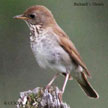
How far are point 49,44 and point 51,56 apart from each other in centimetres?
13

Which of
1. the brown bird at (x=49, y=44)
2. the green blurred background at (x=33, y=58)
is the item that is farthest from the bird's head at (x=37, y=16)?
the green blurred background at (x=33, y=58)

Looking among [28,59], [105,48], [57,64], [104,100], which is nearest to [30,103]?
[57,64]

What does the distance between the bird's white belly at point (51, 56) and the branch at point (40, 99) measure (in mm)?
679

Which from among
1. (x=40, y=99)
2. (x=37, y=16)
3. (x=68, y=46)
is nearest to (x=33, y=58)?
(x=68, y=46)

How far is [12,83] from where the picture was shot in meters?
7.10

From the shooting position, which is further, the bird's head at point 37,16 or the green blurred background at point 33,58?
the green blurred background at point 33,58

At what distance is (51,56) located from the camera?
6031 mm

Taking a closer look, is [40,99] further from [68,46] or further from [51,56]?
[68,46]

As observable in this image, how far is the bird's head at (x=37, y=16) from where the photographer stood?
5891mm

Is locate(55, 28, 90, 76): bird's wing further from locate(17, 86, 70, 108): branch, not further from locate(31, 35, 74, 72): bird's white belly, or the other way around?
locate(17, 86, 70, 108): branch

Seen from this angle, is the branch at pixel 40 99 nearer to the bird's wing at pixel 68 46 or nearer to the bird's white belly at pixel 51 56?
the bird's white belly at pixel 51 56

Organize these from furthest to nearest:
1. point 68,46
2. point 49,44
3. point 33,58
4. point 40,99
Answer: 1. point 33,58
2. point 68,46
3. point 49,44
4. point 40,99

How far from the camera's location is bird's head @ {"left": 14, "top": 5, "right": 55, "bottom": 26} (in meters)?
5.89

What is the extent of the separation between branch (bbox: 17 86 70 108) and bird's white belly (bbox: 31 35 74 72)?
679 millimetres
